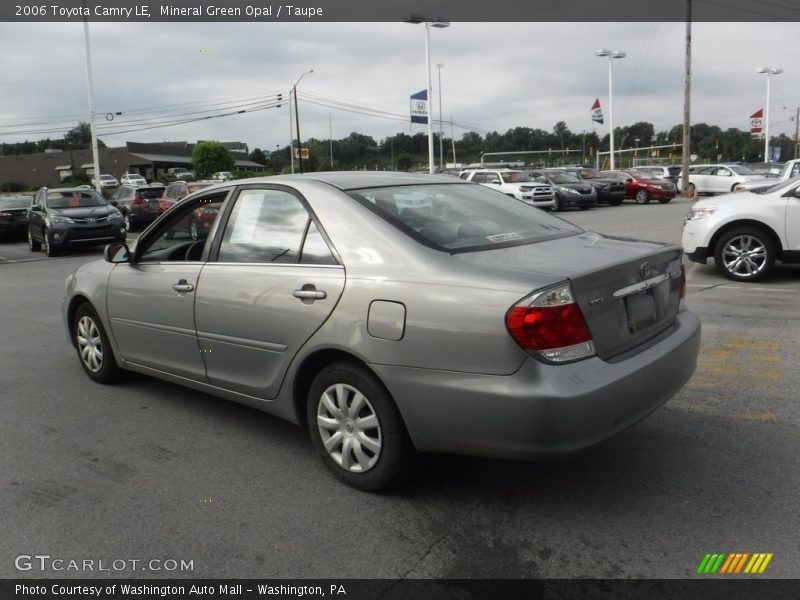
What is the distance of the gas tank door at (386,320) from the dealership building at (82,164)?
86968mm

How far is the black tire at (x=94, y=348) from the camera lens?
5406mm

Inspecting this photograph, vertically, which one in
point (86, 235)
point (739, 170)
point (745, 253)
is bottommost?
point (745, 253)

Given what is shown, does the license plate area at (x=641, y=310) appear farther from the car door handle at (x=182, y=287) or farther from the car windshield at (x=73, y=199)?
the car windshield at (x=73, y=199)

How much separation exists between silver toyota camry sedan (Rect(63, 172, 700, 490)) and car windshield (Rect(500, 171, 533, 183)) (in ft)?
77.0

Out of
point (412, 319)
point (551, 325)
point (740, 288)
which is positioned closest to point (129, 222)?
point (740, 288)

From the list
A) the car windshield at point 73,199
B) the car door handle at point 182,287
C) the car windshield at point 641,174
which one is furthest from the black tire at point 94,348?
the car windshield at point 641,174

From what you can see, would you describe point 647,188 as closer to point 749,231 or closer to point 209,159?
point 749,231

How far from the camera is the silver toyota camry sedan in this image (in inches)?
119

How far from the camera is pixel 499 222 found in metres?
4.09

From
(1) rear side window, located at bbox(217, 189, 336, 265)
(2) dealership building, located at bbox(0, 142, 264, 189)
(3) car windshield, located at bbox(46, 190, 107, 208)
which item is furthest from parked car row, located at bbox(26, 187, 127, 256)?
(2) dealership building, located at bbox(0, 142, 264, 189)

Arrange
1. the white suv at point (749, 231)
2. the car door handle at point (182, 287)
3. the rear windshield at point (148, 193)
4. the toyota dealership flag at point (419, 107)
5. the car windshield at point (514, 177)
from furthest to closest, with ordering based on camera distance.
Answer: the toyota dealership flag at point (419, 107) < the car windshield at point (514, 177) < the rear windshield at point (148, 193) < the white suv at point (749, 231) < the car door handle at point (182, 287)

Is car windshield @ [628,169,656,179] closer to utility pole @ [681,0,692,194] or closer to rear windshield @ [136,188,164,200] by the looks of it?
utility pole @ [681,0,692,194]

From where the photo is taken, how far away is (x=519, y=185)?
88.0 feet

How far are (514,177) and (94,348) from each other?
24.0 metres
